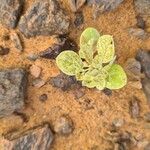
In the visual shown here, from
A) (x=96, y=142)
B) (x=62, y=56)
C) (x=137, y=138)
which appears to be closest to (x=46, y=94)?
(x=62, y=56)

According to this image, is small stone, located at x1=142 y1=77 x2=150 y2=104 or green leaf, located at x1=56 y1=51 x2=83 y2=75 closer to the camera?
green leaf, located at x1=56 y1=51 x2=83 y2=75

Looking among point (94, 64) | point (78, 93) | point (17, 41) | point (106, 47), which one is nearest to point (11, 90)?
point (17, 41)

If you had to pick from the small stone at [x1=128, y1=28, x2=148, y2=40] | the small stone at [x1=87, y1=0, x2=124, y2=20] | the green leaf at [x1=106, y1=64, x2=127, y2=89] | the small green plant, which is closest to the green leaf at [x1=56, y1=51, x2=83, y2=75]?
the small green plant

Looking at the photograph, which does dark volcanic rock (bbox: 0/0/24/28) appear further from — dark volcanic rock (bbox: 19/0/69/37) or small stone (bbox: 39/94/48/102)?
small stone (bbox: 39/94/48/102)

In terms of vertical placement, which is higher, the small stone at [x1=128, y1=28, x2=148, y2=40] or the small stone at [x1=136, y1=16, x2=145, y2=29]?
the small stone at [x1=136, y1=16, x2=145, y2=29]

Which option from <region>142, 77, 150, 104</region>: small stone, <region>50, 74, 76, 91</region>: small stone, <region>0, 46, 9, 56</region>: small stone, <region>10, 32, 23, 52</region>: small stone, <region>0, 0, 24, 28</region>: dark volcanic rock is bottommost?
<region>142, 77, 150, 104</region>: small stone

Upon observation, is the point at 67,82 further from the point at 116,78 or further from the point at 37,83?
the point at 116,78

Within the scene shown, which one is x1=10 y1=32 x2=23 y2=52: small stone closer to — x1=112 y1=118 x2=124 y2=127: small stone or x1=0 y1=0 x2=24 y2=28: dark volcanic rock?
x1=0 y1=0 x2=24 y2=28: dark volcanic rock
